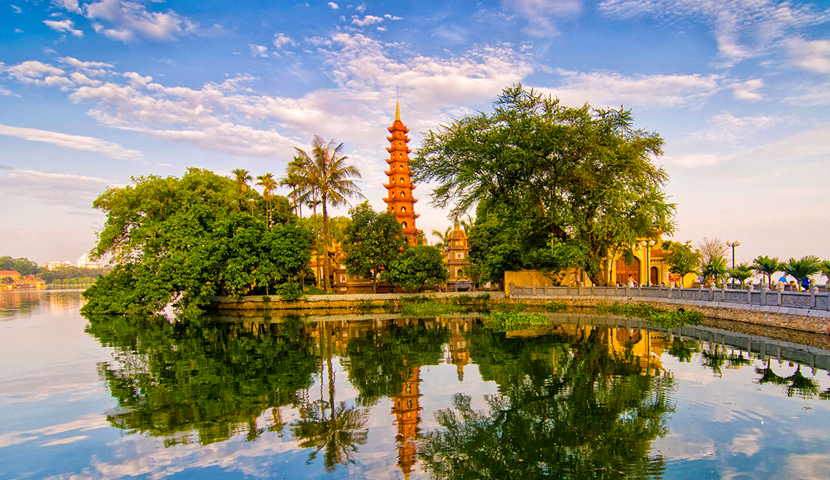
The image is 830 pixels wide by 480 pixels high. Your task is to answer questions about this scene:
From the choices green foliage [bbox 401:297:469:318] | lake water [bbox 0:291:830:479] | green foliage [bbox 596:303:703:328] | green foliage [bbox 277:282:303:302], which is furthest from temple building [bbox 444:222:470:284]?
lake water [bbox 0:291:830:479]

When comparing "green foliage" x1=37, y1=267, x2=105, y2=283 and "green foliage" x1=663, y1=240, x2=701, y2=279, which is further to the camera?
"green foliage" x1=37, y1=267, x2=105, y2=283

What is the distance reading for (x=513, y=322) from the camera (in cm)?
2403

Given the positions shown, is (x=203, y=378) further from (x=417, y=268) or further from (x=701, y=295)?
(x=417, y=268)

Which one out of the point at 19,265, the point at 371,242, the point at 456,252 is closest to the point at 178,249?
the point at 371,242

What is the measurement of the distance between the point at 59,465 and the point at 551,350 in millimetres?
13025

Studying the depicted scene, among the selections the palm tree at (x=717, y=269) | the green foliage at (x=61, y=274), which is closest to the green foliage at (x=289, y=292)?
the palm tree at (x=717, y=269)

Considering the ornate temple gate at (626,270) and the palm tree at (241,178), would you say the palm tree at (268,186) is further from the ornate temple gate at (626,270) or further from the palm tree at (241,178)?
the ornate temple gate at (626,270)

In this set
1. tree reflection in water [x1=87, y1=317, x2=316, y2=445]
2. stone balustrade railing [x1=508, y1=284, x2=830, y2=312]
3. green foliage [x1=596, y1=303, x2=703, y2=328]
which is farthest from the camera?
green foliage [x1=596, y1=303, x2=703, y2=328]

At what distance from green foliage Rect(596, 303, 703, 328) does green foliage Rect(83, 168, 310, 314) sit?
68.7ft

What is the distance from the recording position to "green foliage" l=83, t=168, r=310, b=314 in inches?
1296

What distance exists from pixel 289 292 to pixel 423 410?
27.3 m

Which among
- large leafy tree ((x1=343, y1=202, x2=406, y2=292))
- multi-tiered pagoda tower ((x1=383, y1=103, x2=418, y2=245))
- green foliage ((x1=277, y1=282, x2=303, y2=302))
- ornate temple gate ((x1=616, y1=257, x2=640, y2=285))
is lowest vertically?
green foliage ((x1=277, y1=282, x2=303, y2=302))

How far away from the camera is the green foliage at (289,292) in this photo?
35228 mm

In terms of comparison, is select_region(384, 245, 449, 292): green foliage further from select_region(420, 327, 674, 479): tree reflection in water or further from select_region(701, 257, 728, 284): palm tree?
select_region(420, 327, 674, 479): tree reflection in water
